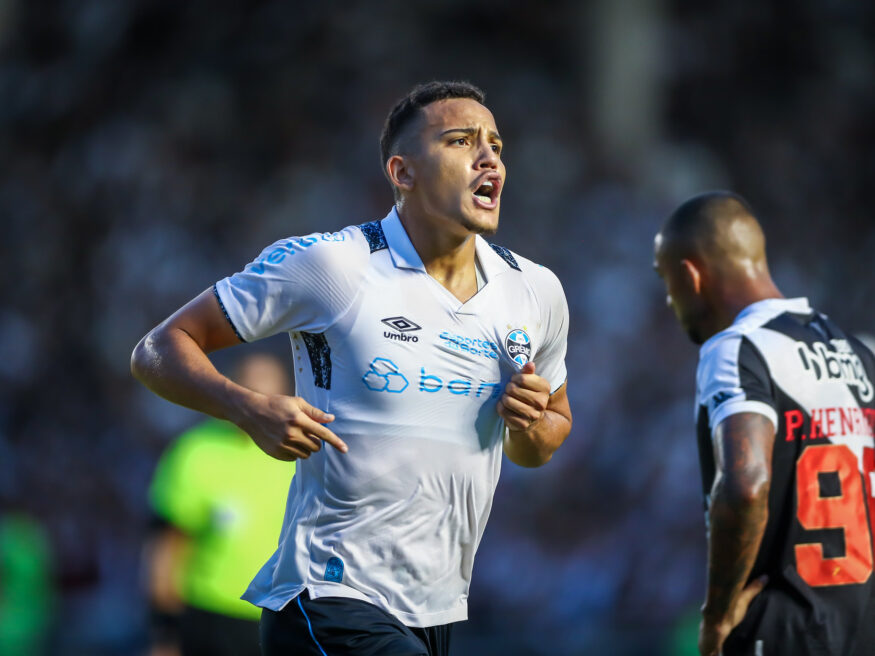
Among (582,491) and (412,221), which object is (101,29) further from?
(412,221)

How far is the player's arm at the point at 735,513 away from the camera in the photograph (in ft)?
10.8

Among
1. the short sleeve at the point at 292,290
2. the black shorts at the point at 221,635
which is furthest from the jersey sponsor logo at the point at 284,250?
the black shorts at the point at 221,635

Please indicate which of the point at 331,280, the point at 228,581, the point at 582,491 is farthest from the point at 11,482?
the point at 331,280

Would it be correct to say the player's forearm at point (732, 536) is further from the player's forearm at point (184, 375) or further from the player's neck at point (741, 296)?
the player's forearm at point (184, 375)

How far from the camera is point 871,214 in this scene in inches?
482

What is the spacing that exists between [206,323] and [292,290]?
27 centimetres

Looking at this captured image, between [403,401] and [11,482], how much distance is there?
8.33m

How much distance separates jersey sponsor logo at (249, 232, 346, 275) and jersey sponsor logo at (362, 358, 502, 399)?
41 cm

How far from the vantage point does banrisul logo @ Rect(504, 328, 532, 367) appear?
3.36 meters

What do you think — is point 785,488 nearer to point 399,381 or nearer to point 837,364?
point 837,364

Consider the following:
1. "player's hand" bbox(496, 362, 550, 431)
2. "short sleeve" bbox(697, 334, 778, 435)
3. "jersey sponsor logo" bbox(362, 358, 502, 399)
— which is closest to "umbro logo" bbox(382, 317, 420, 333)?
"jersey sponsor logo" bbox(362, 358, 502, 399)

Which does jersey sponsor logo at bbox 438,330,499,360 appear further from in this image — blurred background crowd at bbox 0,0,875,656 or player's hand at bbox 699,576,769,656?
blurred background crowd at bbox 0,0,875,656

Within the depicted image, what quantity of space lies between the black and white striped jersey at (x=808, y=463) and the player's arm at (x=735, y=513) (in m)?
0.07

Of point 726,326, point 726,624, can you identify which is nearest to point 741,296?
point 726,326
